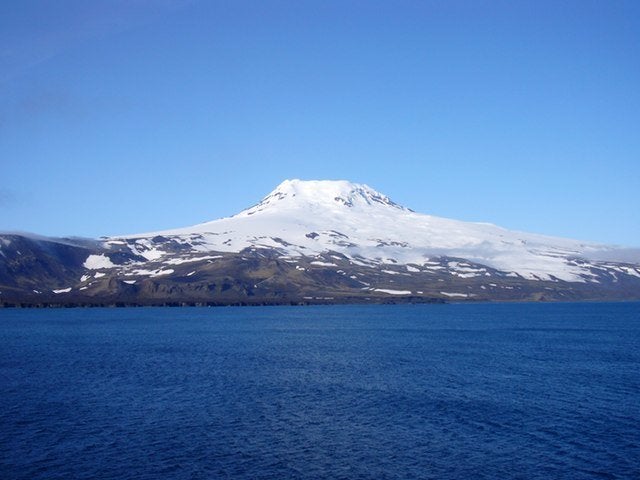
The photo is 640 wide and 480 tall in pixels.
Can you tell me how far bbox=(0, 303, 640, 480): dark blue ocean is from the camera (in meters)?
27.6

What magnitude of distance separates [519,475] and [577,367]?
3248cm

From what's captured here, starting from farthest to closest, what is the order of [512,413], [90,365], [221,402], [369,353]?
[369,353]
[90,365]
[221,402]
[512,413]

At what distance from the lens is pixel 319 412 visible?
122 ft

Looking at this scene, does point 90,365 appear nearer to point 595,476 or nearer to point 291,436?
point 291,436

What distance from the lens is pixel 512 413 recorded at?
1462 inches

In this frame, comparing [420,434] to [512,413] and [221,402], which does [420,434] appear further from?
[221,402]

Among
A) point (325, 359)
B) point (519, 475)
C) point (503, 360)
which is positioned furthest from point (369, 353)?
point (519, 475)

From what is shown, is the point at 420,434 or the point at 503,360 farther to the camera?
the point at 503,360

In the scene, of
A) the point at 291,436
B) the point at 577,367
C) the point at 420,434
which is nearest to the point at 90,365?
the point at 291,436

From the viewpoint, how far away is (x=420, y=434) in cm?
3250

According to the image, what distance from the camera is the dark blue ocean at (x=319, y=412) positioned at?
90.5 feet

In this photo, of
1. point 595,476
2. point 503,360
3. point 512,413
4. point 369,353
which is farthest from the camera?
point 369,353

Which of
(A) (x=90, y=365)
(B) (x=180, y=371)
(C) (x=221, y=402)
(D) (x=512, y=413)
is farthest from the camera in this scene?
(A) (x=90, y=365)

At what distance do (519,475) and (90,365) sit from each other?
40576mm
